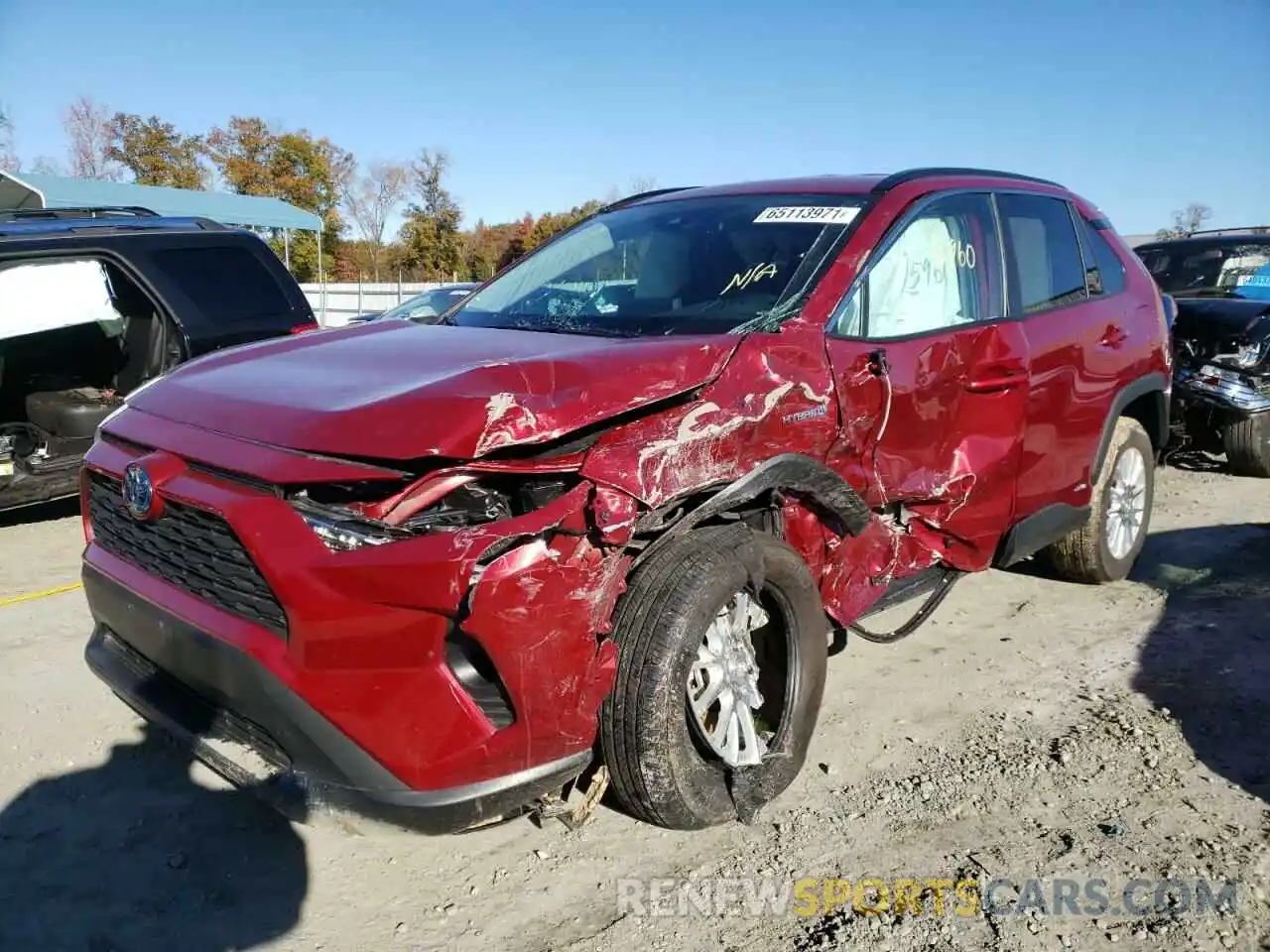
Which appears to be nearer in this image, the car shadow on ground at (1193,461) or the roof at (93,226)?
the roof at (93,226)

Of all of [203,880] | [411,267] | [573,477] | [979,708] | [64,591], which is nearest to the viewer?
[573,477]

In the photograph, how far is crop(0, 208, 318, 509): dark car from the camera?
5.86 m

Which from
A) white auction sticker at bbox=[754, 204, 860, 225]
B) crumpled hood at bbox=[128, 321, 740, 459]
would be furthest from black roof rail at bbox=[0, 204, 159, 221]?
white auction sticker at bbox=[754, 204, 860, 225]

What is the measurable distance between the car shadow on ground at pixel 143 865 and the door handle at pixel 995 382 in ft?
8.99

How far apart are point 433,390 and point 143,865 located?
1.58m

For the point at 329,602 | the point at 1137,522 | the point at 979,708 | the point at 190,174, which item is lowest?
the point at 979,708

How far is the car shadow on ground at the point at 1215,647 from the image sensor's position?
3428mm

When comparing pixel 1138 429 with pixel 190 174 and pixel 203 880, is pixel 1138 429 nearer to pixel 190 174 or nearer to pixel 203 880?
pixel 203 880

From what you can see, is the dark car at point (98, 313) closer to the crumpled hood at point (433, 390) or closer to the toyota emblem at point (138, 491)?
the crumpled hood at point (433, 390)

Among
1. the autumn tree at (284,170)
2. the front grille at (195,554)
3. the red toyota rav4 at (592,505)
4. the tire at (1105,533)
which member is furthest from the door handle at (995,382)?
the autumn tree at (284,170)

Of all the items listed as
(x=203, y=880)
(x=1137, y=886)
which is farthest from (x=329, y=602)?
(x=1137, y=886)

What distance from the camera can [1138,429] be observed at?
16.6 feet

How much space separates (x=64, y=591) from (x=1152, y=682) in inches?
201

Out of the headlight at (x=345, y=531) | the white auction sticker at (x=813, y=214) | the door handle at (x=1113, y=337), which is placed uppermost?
the white auction sticker at (x=813, y=214)
